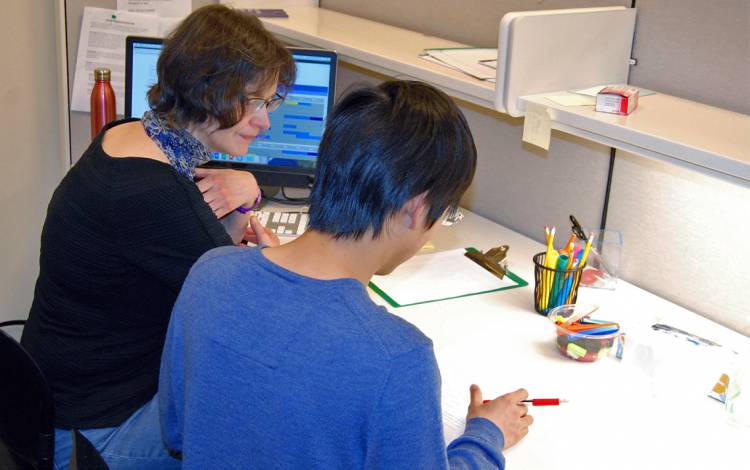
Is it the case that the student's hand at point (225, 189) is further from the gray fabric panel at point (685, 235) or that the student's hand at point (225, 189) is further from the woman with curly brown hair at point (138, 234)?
the gray fabric panel at point (685, 235)

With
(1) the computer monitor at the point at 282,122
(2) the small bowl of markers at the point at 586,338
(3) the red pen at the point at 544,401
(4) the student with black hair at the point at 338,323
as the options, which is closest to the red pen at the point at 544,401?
(3) the red pen at the point at 544,401

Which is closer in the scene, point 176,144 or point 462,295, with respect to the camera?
point 176,144

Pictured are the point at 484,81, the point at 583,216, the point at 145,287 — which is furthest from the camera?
the point at 583,216

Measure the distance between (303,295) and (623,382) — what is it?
0.71 meters

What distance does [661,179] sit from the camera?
1.62 meters

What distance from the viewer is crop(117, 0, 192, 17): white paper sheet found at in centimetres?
224

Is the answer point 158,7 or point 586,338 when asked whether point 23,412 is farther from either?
point 158,7

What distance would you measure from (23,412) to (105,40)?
1314mm

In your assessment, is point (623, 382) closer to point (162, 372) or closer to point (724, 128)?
point (724, 128)

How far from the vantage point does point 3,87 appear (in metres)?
2.22

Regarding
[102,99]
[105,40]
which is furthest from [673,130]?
[105,40]

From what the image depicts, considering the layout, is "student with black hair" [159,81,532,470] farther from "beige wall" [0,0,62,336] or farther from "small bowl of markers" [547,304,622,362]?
"beige wall" [0,0,62,336]

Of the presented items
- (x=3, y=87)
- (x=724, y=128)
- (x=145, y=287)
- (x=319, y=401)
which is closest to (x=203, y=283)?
(x=319, y=401)

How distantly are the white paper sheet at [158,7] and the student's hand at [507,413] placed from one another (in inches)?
60.2
